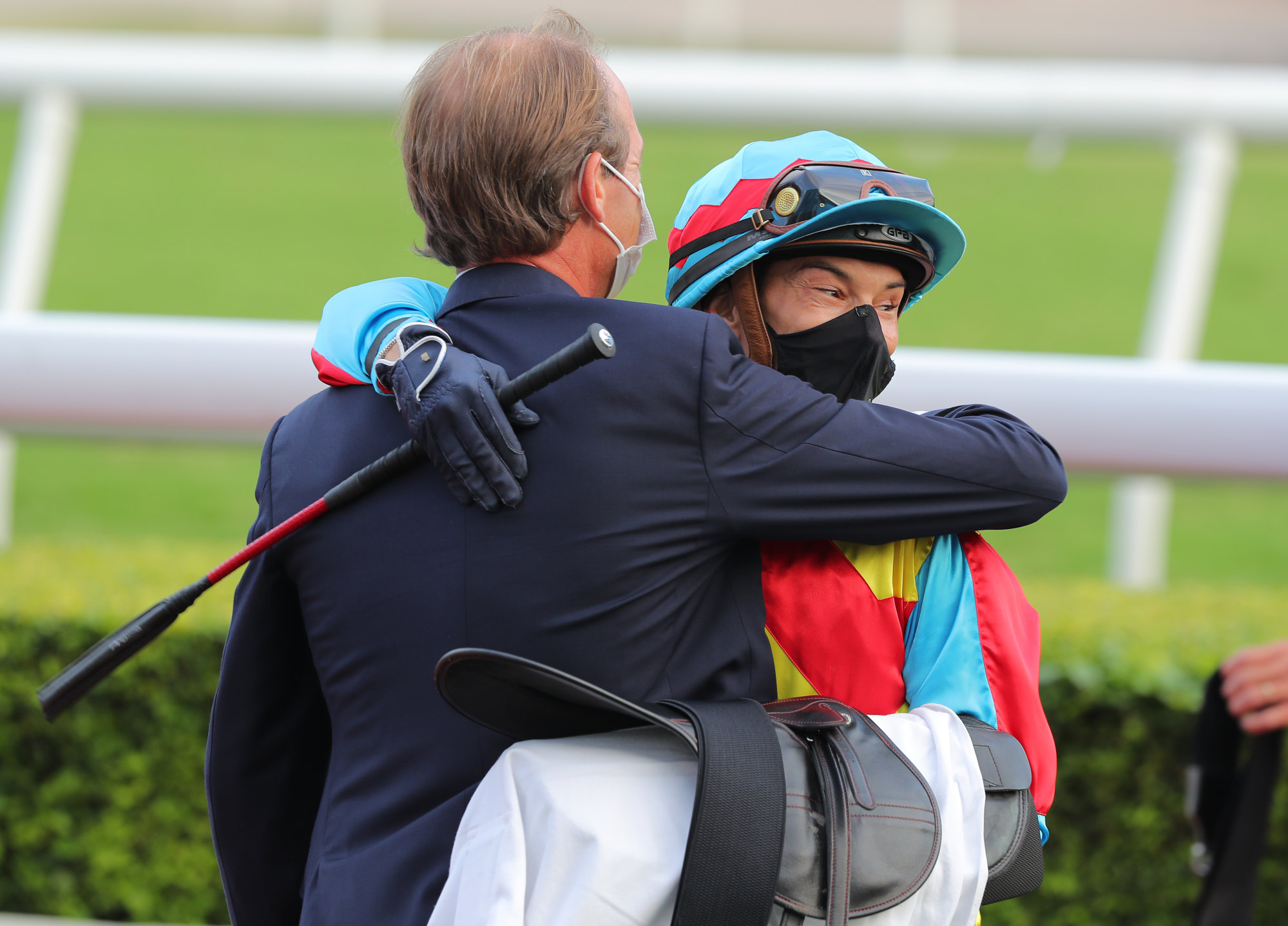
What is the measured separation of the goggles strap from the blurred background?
51 cm

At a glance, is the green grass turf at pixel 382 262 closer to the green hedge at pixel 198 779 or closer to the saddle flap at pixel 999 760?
the green hedge at pixel 198 779

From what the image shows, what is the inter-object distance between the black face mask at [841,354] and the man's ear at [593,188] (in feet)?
1.07

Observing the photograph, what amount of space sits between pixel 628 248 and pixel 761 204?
0.20 m

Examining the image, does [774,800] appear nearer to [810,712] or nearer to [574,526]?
[810,712]

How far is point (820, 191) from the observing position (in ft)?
5.64

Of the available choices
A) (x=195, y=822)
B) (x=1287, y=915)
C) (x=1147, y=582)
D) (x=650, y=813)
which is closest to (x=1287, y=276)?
(x=1147, y=582)

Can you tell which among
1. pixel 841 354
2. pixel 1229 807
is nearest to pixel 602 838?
pixel 841 354

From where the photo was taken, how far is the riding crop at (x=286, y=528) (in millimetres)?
1374

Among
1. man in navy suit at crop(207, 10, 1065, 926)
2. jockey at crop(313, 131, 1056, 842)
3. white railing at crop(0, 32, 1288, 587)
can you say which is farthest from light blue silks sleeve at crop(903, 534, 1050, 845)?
white railing at crop(0, 32, 1288, 587)

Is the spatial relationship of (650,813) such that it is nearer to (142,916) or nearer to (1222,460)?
(1222,460)

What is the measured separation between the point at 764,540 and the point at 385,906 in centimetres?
63

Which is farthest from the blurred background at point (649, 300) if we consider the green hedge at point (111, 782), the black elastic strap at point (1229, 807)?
the black elastic strap at point (1229, 807)

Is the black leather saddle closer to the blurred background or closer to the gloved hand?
the gloved hand

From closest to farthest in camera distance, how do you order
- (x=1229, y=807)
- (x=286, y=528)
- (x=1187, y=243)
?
(x=286, y=528)
(x=1229, y=807)
(x=1187, y=243)
